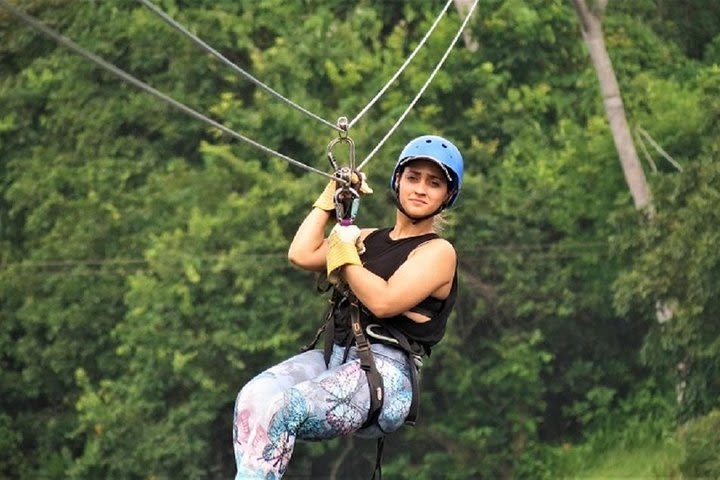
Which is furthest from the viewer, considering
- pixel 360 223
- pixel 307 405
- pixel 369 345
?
pixel 360 223

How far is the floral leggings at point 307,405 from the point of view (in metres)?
6.95

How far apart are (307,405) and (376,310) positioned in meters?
0.45

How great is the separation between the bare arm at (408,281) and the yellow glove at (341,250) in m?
0.03

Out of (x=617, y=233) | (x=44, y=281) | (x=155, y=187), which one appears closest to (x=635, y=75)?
(x=617, y=233)

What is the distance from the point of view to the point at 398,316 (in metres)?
7.64

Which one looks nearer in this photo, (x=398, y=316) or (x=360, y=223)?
(x=398, y=316)

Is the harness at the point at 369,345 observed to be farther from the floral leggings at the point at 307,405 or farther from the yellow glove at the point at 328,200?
the yellow glove at the point at 328,200

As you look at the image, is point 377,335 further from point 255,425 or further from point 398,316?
point 255,425

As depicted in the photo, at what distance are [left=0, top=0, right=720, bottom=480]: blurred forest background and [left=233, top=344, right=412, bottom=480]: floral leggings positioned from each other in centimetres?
2187

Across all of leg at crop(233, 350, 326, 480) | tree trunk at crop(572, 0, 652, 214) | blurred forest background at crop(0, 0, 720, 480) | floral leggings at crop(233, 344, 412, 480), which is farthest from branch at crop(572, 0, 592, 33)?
leg at crop(233, 350, 326, 480)

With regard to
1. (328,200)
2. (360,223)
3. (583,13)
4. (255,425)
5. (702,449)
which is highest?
(583,13)

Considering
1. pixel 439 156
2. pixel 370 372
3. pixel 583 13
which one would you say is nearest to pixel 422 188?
pixel 439 156

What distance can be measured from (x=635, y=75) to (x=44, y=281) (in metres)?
9.56

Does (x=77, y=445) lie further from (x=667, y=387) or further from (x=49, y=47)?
(x=667, y=387)
